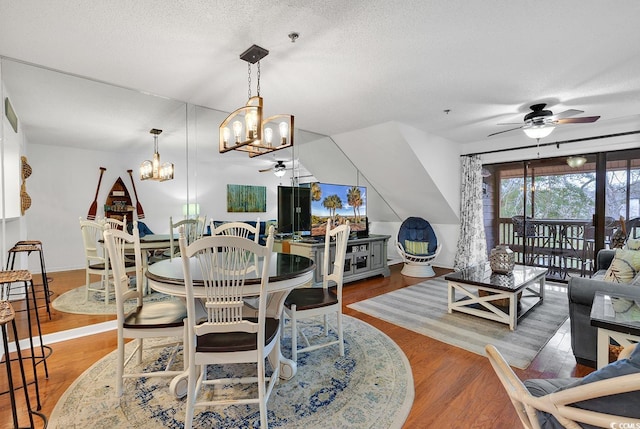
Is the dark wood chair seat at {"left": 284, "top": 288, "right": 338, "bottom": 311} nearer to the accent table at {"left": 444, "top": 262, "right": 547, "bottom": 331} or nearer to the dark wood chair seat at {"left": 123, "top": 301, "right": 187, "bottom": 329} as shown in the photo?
the dark wood chair seat at {"left": 123, "top": 301, "right": 187, "bottom": 329}

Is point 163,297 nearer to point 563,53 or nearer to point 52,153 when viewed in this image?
point 52,153

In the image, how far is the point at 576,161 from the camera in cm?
472

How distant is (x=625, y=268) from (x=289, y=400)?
3007mm

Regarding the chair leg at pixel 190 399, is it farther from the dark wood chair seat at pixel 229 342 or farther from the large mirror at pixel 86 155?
the large mirror at pixel 86 155

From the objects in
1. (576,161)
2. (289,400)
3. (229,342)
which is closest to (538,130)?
(576,161)

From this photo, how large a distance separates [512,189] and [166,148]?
5.88 metres

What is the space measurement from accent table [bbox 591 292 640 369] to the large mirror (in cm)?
355

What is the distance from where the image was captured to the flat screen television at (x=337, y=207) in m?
4.60

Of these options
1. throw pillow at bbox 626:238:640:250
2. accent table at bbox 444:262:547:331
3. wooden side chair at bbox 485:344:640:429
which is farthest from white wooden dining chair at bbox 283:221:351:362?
throw pillow at bbox 626:238:640:250

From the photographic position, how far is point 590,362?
223cm

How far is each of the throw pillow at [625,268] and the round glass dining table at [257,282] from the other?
8.74 ft

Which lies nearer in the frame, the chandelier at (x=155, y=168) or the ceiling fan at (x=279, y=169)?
the chandelier at (x=155, y=168)

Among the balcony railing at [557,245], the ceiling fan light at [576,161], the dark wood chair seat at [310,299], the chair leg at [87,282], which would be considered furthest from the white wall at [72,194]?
the ceiling fan light at [576,161]

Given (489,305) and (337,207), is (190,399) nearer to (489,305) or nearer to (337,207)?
(489,305)
